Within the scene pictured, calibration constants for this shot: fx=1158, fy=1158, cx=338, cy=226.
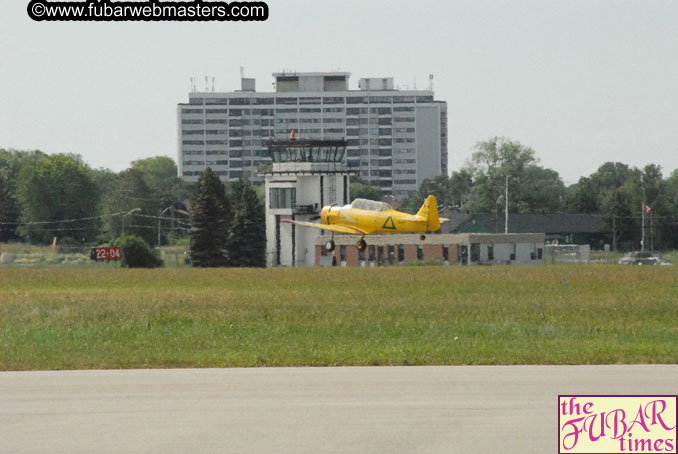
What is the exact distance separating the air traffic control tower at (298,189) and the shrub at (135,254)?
15580 millimetres

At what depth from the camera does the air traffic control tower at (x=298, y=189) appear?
12569 cm

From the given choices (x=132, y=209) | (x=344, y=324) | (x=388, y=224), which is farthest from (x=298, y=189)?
(x=344, y=324)

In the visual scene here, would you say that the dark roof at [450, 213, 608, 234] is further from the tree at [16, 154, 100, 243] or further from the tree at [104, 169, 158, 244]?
the tree at [16, 154, 100, 243]

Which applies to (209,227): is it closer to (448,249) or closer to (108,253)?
(108,253)

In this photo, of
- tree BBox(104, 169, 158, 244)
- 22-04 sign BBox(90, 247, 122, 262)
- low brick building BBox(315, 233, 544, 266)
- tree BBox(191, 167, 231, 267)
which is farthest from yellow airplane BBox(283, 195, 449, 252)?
tree BBox(104, 169, 158, 244)

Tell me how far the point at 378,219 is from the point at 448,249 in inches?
967

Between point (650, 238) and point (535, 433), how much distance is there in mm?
144472

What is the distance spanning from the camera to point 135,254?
379 feet

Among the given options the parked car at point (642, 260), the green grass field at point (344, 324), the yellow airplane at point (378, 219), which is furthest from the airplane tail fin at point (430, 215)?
the parked car at point (642, 260)

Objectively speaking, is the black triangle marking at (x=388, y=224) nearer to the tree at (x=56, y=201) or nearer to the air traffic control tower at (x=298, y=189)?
the air traffic control tower at (x=298, y=189)

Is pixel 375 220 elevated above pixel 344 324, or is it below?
above

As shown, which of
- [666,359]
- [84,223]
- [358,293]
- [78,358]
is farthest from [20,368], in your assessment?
[84,223]

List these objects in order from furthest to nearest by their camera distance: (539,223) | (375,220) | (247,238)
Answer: (539,223) < (247,238) < (375,220)

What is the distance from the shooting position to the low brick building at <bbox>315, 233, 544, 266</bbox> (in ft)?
378
